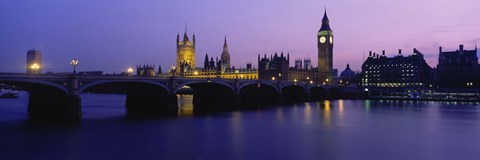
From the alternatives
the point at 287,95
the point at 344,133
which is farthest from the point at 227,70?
the point at 344,133

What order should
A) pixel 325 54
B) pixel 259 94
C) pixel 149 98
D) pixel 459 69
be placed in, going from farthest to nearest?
pixel 325 54 → pixel 459 69 → pixel 259 94 → pixel 149 98

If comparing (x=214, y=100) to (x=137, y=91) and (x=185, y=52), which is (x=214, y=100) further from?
(x=185, y=52)

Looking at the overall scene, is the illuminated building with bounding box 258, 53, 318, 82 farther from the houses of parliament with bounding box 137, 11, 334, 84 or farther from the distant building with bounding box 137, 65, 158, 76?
the distant building with bounding box 137, 65, 158, 76

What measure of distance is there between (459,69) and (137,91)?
117 meters

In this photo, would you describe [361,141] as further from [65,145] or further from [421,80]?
[421,80]

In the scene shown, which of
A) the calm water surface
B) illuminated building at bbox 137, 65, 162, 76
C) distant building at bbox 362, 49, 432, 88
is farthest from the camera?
illuminated building at bbox 137, 65, 162, 76

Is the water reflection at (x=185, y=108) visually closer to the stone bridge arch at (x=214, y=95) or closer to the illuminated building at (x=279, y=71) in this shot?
the stone bridge arch at (x=214, y=95)

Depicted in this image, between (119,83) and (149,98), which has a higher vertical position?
(119,83)

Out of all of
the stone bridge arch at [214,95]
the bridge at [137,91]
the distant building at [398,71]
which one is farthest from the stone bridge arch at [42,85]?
the distant building at [398,71]

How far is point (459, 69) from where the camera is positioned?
449 ft

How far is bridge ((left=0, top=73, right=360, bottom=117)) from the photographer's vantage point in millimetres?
40500

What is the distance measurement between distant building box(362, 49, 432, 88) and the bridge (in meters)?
70.8

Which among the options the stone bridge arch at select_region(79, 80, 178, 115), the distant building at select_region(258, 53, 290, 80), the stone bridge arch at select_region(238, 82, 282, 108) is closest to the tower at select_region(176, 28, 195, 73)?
the distant building at select_region(258, 53, 290, 80)

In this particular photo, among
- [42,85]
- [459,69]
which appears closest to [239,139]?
[42,85]
